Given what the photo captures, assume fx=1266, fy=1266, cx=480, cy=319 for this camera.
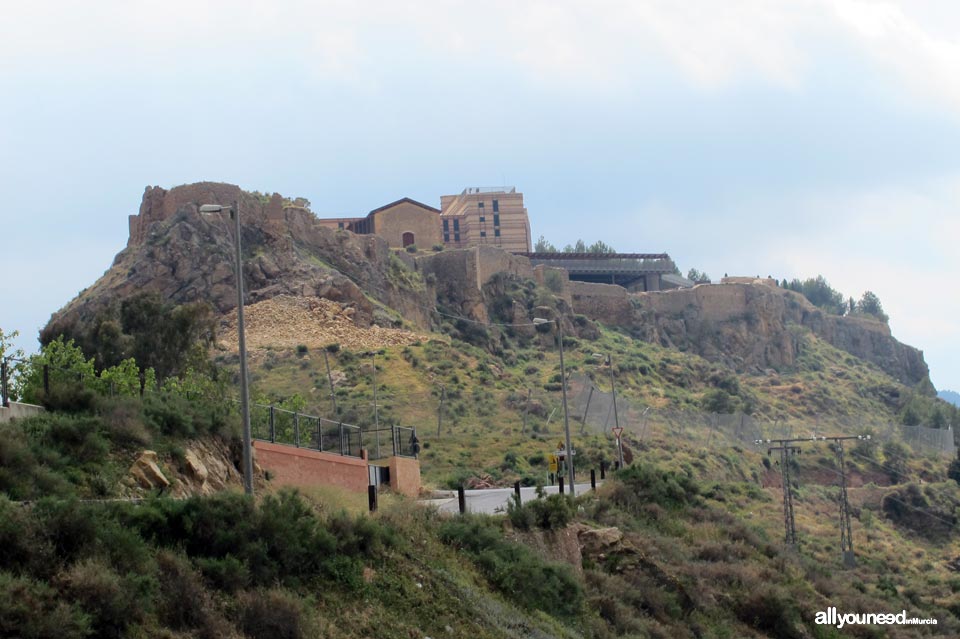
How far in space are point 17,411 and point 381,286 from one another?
58041 mm

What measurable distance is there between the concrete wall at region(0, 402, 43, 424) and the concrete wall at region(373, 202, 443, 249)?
74.5 meters

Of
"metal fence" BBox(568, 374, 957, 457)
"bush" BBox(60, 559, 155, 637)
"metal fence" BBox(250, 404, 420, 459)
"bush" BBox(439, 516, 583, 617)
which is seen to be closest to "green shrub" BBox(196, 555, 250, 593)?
"bush" BBox(60, 559, 155, 637)

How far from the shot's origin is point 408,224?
96688mm

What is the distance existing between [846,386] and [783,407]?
15.0 m

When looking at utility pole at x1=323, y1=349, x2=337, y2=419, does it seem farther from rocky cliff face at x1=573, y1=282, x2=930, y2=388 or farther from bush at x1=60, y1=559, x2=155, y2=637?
rocky cliff face at x1=573, y1=282, x2=930, y2=388

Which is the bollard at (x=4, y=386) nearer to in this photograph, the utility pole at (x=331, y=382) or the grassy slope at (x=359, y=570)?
the grassy slope at (x=359, y=570)

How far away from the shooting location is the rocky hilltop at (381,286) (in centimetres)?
6969

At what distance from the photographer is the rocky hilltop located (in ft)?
229

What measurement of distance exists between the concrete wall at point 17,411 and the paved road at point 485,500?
8479 millimetres

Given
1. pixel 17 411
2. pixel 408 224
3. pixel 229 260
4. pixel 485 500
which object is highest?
pixel 408 224

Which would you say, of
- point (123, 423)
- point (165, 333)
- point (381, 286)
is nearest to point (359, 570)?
point (123, 423)

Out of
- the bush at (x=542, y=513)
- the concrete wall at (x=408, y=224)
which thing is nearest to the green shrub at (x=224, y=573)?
the bush at (x=542, y=513)

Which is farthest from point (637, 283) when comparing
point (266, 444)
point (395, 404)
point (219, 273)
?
point (266, 444)

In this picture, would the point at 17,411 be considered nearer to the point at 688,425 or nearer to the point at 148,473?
the point at 148,473
